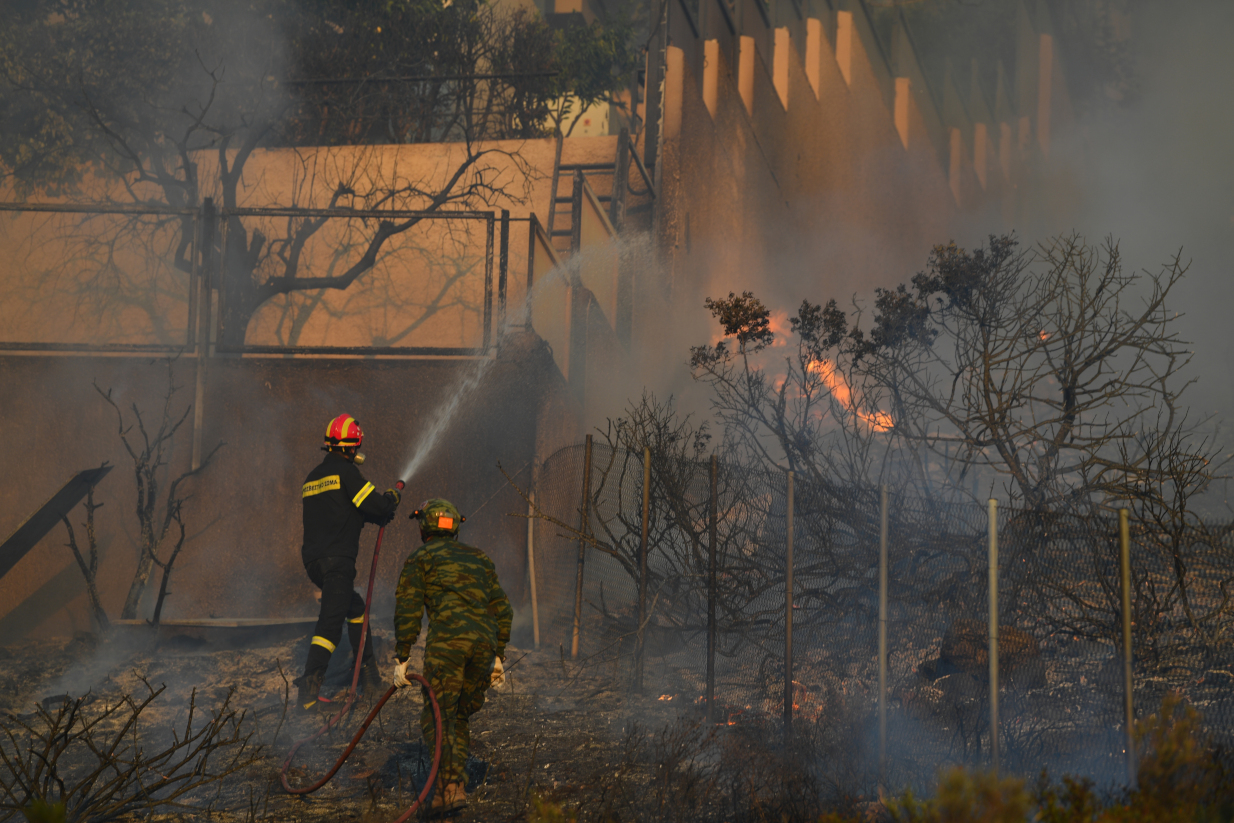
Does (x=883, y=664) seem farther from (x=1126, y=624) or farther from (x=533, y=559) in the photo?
(x=533, y=559)

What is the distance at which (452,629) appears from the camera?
17.2 ft

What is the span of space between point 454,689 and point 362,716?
1822 millimetres

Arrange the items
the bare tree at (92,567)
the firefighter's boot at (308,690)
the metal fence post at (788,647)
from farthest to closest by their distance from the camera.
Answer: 1. the bare tree at (92,567)
2. the firefighter's boot at (308,690)
3. the metal fence post at (788,647)

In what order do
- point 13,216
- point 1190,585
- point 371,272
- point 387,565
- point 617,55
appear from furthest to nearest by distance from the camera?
point 617,55, point 371,272, point 13,216, point 387,565, point 1190,585

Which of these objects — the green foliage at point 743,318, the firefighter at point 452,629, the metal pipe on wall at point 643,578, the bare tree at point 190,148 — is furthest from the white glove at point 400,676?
the bare tree at point 190,148

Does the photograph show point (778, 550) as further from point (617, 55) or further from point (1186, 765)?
point (617, 55)

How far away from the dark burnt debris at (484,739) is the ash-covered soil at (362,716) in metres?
0.01

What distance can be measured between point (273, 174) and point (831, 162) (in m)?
13.9

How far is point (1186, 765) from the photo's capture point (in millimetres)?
3605

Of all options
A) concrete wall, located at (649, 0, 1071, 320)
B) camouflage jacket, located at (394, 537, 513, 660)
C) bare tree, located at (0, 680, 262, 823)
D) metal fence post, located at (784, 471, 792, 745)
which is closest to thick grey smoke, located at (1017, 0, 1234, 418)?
concrete wall, located at (649, 0, 1071, 320)

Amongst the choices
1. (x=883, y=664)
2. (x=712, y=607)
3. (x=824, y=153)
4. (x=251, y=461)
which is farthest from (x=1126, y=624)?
(x=824, y=153)

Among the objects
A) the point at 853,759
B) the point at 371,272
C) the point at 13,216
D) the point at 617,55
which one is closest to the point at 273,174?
the point at 371,272

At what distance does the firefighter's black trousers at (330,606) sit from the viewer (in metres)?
6.63

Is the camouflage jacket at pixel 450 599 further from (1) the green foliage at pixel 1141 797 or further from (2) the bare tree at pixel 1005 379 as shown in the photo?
(2) the bare tree at pixel 1005 379
